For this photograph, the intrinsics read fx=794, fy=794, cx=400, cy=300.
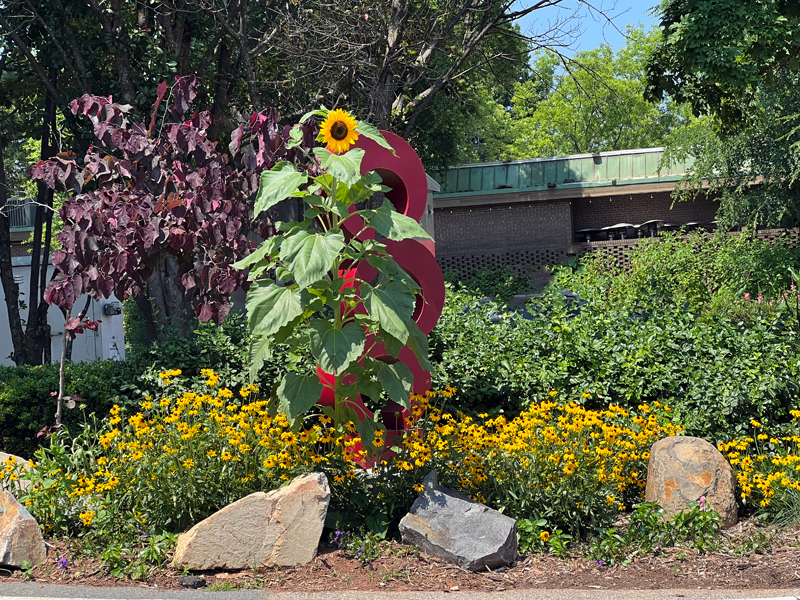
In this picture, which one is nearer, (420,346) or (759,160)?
(420,346)

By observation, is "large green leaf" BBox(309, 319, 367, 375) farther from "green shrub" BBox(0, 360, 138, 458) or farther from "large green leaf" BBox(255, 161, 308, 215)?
"green shrub" BBox(0, 360, 138, 458)

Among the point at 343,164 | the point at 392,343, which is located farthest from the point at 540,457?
the point at 343,164

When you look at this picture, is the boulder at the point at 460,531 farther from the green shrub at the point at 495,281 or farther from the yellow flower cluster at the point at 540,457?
the green shrub at the point at 495,281

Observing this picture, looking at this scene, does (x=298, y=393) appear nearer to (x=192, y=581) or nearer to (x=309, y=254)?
(x=309, y=254)

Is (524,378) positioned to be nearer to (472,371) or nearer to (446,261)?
(472,371)

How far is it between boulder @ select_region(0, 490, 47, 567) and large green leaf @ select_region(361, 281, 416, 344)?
2315 mm

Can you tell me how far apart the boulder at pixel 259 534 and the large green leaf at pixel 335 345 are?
2.43ft

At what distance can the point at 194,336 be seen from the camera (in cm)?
788

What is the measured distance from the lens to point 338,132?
499cm

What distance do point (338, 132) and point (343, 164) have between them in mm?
445

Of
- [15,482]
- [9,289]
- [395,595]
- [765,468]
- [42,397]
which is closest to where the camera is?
[395,595]

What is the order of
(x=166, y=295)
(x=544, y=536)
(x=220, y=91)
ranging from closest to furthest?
(x=544, y=536)
(x=166, y=295)
(x=220, y=91)

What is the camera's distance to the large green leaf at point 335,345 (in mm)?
4660

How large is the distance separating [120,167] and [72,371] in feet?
5.98
